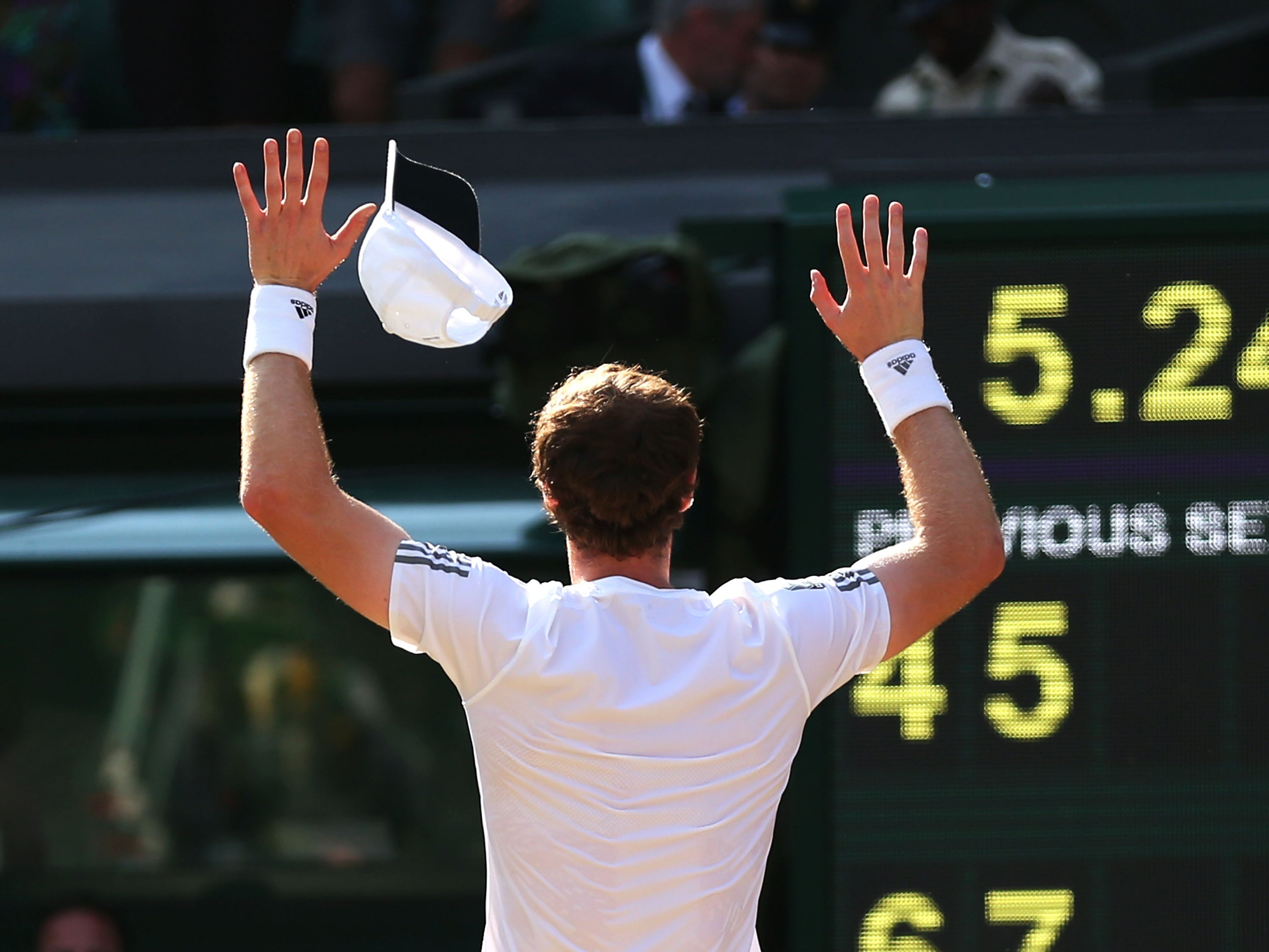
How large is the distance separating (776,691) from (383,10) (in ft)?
13.4

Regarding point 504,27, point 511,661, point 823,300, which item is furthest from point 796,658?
point 504,27

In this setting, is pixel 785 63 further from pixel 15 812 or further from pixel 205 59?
pixel 15 812

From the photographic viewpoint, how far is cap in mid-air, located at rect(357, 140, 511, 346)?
216 cm

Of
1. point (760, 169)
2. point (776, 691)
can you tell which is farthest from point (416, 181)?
point (760, 169)

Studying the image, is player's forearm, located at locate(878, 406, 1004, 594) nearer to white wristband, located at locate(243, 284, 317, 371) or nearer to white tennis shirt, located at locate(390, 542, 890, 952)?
white tennis shirt, located at locate(390, 542, 890, 952)

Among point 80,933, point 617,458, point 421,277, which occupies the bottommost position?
point 80,933

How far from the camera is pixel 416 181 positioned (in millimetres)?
2248

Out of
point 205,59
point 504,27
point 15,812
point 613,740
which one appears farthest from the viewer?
point 504,27

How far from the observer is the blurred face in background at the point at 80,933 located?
4469 mm

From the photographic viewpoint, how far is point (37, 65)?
5.46m

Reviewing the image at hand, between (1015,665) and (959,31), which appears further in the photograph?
(959,31)

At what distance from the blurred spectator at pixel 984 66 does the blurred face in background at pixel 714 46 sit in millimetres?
424

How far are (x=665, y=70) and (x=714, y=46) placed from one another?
0.16 m

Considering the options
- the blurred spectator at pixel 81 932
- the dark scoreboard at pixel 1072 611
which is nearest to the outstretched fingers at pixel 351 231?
the dark scoreboard at pixel 1072 611
